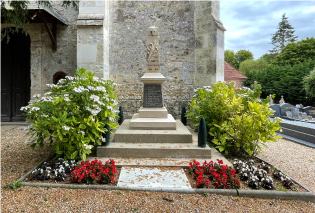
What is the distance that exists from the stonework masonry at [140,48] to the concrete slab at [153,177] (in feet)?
13.2

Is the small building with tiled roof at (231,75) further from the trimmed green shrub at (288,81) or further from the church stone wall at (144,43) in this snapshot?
the church stone wall at (144,43)

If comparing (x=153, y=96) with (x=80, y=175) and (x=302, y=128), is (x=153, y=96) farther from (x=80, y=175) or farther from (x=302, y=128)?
(x=302, y=128)

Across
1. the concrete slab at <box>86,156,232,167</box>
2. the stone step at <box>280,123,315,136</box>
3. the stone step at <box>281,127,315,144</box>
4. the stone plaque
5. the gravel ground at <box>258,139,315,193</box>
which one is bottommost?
the gravel ground at <box>258,139,315,193</box>

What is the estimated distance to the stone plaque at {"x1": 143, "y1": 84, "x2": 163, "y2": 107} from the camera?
505 centimetres

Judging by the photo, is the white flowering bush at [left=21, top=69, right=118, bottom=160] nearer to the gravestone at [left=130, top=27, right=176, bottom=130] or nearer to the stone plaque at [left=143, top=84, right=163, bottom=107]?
the gravestone at [left=130, top=27, right=176, bottom=130]

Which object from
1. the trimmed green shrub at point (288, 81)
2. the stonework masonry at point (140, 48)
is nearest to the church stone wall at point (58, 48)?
the stonework masonry at point (140, 48)

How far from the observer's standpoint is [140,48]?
7.07 metres

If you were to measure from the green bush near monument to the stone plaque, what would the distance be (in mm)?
889

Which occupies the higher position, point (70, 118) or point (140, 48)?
point (140, 48)

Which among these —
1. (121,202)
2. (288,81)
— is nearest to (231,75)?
(288,81)

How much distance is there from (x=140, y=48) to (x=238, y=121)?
461 centimetres

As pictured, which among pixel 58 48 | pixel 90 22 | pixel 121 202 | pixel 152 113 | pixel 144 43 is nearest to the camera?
pixel 121 202

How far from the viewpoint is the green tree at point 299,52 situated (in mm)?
22427

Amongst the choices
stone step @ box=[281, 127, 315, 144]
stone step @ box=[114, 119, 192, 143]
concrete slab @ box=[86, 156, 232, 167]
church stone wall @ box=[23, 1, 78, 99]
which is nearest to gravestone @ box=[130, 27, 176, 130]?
stone step @ box=[114, 119, 192, 143]
